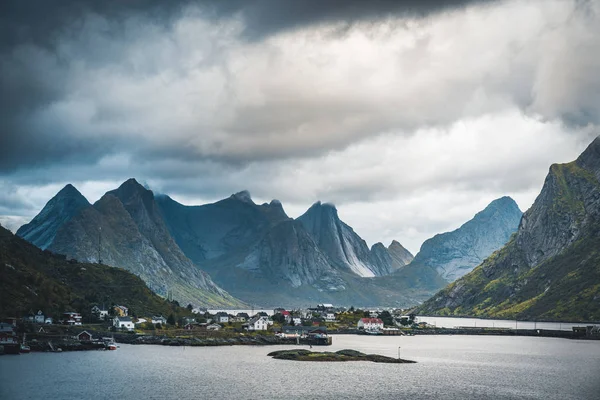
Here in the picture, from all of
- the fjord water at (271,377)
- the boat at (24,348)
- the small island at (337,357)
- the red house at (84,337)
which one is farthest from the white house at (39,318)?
the small island at (337,357)

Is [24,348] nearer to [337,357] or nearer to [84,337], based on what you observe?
[84,337]

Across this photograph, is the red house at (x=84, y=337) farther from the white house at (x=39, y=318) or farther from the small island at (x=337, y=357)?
the small island at (x=337, y=357)

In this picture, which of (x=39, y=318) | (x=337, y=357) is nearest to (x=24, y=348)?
(x=39, y=318)

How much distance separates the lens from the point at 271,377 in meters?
136

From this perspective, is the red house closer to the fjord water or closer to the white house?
the fjord water

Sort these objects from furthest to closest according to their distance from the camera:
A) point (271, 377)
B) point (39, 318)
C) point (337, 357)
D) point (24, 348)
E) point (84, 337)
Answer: point (39, 318) < point (84, 337) < point (337, 357) < point (24, 348) < point (271, 377)

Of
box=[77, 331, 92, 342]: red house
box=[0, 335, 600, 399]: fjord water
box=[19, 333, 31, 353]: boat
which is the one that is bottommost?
box=[0, 335, 600, 399]: fjord water

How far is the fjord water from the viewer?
116250mm

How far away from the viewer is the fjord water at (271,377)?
381ft

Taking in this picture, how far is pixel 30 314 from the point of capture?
198 metres

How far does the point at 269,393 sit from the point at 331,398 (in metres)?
10.8

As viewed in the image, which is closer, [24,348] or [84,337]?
[24,348]

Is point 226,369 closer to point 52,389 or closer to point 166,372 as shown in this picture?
point 166,372

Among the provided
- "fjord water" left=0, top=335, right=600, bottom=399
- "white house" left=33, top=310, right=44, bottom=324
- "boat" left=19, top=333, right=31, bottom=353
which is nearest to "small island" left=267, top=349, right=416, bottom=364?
"fjord water" left=0, top=335, right=600, bottom=399
